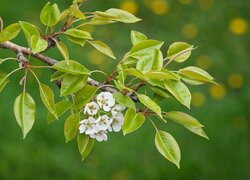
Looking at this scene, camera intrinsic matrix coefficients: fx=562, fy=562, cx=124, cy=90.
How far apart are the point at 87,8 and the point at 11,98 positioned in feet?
3.82

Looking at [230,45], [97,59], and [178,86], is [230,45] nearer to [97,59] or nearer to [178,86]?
[97,59]

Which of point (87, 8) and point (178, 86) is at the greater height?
point (178, 86)

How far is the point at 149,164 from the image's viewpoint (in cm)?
374

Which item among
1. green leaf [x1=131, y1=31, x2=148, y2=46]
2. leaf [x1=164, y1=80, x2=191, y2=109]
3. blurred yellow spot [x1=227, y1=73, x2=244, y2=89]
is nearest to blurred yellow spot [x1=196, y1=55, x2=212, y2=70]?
blurred yellow spot [x1=227, y1=73, x2=244, y2=89]

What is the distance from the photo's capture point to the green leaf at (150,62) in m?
1.43

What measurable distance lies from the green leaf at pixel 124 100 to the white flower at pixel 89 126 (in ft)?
0.29

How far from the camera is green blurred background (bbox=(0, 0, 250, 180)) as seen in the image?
368cm

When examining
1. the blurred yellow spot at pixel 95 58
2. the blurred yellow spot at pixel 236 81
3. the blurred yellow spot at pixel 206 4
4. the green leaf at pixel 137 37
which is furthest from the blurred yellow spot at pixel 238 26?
the green leaf at pixel 137 37

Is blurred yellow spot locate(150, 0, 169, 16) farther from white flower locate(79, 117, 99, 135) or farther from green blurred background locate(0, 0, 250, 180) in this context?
white flower locate(79, 117, 99, 135)

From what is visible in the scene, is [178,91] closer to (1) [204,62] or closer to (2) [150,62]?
(2) [150,62]

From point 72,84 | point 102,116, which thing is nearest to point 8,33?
point 72,84

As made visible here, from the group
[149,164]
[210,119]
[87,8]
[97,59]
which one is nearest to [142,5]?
[87,8]

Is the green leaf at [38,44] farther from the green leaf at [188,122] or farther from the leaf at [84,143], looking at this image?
the green leaf at [188,122]

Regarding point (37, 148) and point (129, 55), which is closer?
point (129, 55)
